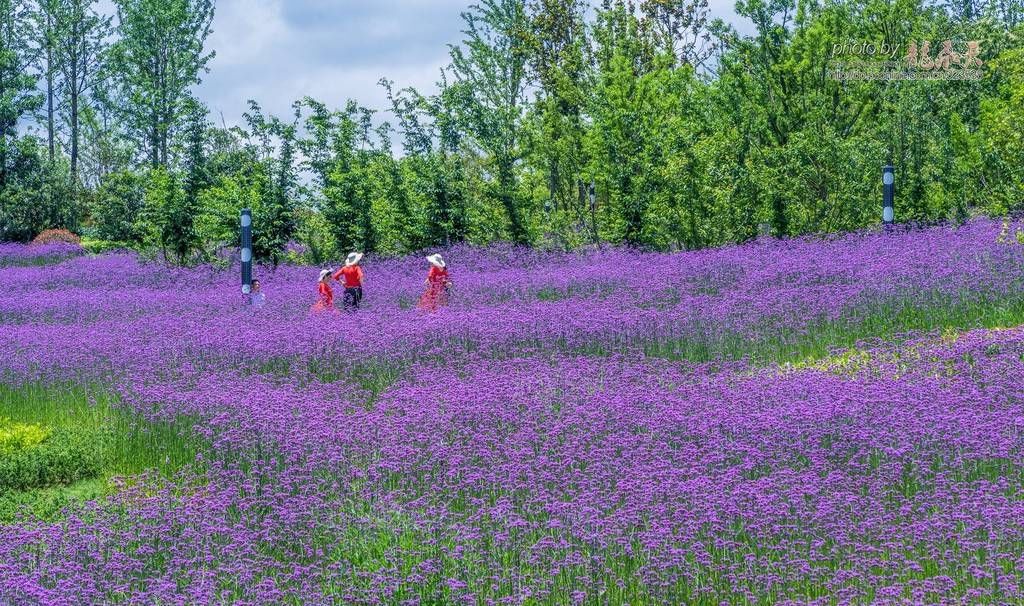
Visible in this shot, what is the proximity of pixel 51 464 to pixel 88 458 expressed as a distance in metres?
0.32

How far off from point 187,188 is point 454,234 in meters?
8.72

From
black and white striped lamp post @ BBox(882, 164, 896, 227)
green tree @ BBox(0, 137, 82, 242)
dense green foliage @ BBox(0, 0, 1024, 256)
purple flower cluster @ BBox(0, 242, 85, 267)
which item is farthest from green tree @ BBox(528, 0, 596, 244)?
green tree @ BBox(0, 137, 82, 242)

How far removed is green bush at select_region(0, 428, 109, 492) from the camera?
9.42 m

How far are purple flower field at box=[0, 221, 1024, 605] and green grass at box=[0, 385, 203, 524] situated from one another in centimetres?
19

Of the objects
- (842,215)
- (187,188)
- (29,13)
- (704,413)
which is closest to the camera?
(704,413)

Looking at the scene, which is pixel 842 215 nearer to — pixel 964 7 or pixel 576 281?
pixel 576 281

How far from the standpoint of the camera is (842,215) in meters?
24.4

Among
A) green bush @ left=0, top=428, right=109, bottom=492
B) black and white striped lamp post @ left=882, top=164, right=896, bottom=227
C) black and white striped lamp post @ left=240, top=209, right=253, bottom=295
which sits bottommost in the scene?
green bush @ left=0, top=428, right=109, bottom=492

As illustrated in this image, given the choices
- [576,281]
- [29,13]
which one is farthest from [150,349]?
[29,13]

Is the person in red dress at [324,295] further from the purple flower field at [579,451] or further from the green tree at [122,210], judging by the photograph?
the green tree at [122,210]

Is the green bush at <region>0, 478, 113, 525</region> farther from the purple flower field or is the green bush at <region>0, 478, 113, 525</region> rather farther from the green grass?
the purple flower field

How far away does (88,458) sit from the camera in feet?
32.2

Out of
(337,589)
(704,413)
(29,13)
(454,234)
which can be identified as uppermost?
(29,13)

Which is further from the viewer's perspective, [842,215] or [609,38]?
[609,38]
